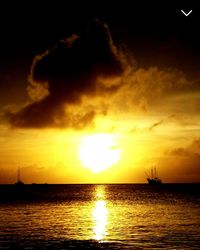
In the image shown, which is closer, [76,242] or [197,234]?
[76,242]

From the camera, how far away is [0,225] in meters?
56.4

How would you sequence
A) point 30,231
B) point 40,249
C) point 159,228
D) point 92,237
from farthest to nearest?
point 159,228, point 30,231, point 92,237, point 40,249

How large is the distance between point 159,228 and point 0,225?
71.7ft

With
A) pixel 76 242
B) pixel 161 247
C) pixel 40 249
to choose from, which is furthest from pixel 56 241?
pixel 161 247

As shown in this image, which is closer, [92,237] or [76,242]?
[76,242]

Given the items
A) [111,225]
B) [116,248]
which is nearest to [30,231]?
[111,225]

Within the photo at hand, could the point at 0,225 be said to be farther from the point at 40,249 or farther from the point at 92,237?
the point at 40,249

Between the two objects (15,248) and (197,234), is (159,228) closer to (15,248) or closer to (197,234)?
(197,234)

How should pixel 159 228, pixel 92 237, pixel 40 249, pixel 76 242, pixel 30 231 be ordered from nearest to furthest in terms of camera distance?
Answer: pixel 40 249 < pixel 76 242 < pixel 92 237 < pixel 30 231 < pixel 159 228

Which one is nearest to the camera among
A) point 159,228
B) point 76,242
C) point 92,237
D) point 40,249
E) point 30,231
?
point 40,249

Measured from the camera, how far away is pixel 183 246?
3872cm

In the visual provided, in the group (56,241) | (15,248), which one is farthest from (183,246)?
(15,248)

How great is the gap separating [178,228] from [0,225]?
24.3 meters

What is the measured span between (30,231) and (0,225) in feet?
26.9
